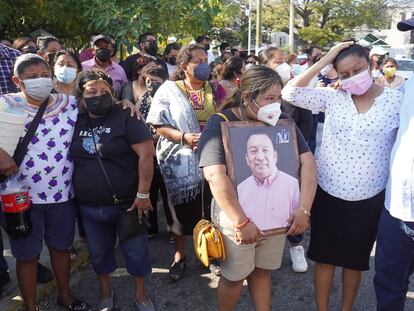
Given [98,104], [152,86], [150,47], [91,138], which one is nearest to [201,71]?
[152,86]

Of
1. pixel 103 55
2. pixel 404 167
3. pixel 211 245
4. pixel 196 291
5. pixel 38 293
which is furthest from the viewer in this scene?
pixel 103 55

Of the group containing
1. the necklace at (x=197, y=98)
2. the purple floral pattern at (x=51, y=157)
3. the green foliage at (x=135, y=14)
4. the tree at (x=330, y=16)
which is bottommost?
the purple floral pattern at (x=51, y=157)

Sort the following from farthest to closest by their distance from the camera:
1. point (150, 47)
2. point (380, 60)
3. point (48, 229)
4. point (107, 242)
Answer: point (380, 60), point (150, 47), point (107, 242), point (48, 229)

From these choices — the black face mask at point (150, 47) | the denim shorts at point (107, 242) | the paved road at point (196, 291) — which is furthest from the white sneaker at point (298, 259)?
the black face mask at point (150, 47)

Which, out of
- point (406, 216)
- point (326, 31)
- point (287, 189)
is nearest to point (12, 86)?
point (287, 189)

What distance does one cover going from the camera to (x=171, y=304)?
3.15 metres

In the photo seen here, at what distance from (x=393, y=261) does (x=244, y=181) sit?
94cm

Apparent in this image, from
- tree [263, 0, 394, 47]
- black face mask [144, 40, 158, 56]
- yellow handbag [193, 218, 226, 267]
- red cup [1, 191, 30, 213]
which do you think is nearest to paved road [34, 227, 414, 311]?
yellow handbag [193, 218, 226, 267]

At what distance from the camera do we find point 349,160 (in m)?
2.49

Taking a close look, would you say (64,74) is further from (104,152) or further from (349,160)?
(349,160)

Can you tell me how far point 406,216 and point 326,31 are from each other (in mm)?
31269

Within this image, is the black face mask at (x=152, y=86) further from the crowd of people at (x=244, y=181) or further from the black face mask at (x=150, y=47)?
the black face mask at (x=150, y=47)

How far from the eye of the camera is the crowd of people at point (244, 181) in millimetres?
2334

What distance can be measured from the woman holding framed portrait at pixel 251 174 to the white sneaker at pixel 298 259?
1.18 meters
